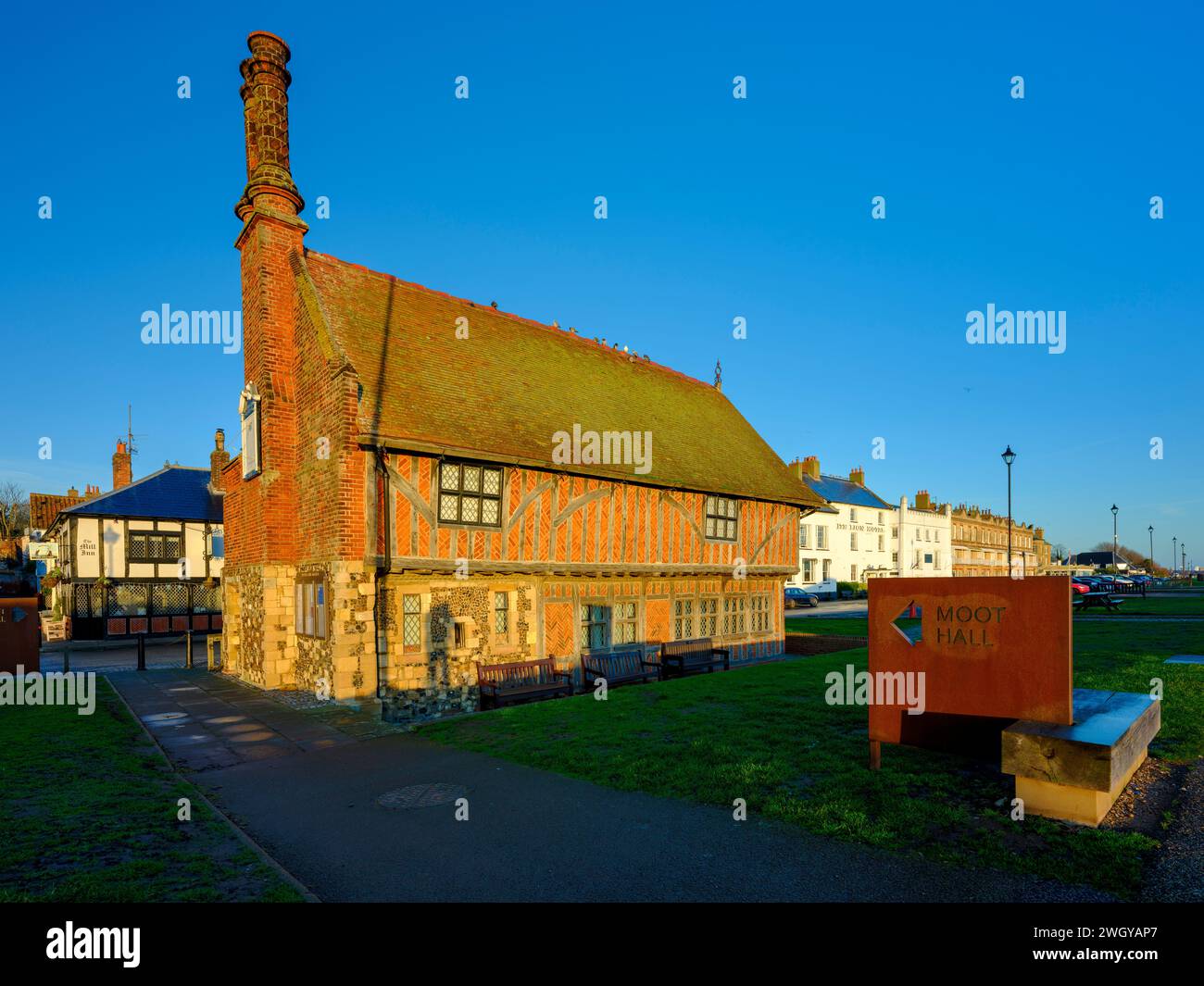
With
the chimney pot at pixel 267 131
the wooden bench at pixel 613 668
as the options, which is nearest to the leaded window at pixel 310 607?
the wooden bench at pixel 613 668

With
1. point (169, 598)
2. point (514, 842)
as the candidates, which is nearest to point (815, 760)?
point (514, 842)

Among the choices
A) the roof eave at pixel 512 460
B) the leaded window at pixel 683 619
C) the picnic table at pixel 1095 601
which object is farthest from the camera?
the picnic table at pixel 1095 601

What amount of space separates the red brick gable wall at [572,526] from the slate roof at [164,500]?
2248 cm

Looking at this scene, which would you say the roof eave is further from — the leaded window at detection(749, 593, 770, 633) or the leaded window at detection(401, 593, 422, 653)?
the leaded window at detection(749, 593, 770, 633)

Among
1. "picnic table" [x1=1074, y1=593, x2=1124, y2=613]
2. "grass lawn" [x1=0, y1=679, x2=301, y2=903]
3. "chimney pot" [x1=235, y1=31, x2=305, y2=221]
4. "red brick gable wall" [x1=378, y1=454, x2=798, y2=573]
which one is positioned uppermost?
"chimney pot" [x1=235, y1=31, x2=305, y2=221]

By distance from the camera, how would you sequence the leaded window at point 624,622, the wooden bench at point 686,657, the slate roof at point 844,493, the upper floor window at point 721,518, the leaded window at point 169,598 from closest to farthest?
the wooden bench at point 686,657 → the leaded window at point 624,622 → the upper floor window at point 721,518 → the leaded window at point 169,598 → the slate roof at point 844,493

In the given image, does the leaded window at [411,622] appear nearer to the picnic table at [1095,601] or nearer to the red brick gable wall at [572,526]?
the red brick gable wall at [572,526]

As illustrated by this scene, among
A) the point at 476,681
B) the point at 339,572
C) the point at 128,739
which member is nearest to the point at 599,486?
the point at 476,681

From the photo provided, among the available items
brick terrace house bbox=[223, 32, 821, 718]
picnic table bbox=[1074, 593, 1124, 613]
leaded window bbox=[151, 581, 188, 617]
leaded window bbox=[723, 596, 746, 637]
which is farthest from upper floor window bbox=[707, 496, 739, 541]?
leaded window bbox=[151, 581, 188, 617]

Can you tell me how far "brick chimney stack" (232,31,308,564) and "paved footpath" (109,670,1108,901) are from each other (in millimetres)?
7162

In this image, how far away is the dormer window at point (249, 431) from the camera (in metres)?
15.8

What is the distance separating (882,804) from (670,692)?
6921mm

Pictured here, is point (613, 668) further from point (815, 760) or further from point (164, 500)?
point (164, 500)

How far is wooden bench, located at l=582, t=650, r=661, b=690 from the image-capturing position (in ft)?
53.3
